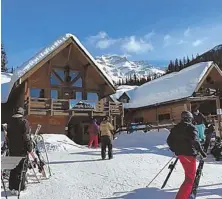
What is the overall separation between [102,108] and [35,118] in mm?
4406

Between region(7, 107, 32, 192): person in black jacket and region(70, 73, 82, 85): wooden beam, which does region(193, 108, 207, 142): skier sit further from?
region(70, 73, 82, 85): wooden beam

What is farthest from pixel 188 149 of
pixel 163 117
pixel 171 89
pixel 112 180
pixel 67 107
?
pixel 171 89

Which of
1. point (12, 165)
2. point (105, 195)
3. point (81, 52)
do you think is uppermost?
point (81, 52)

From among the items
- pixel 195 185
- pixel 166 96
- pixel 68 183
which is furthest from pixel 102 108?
pixel 195 185

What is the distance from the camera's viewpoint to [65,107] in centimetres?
2077

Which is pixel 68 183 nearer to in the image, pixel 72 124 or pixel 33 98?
pixel 33 98

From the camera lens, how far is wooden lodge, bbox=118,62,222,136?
81.9ft

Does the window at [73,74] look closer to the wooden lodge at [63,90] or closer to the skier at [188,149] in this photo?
the wooden lodge at [63,90]

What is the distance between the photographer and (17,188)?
20.6 feet

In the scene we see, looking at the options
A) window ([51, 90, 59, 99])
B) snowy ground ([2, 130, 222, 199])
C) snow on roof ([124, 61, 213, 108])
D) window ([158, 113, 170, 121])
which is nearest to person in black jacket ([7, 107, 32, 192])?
snowy ground ([2, 130, 222, 199])

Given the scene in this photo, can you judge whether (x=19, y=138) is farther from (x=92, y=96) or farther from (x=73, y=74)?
(x=92, y=96)

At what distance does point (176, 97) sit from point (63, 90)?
8682 mm

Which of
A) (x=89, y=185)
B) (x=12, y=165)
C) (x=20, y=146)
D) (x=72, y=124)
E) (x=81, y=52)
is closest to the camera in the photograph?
(x=12, y=165)

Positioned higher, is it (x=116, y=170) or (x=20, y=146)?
(x=20, y=146)
